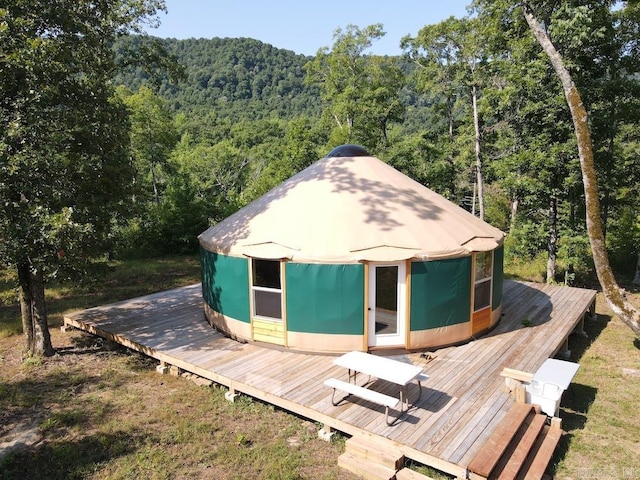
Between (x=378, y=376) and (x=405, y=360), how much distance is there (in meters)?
1.72

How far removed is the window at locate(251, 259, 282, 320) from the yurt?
0.02 m

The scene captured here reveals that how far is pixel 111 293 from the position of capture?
1323 centimetres

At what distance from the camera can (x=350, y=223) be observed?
7.84 metres

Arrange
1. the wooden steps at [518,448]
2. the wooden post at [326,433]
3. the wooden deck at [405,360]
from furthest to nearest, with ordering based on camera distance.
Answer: the wooden post at [326,433]
the wooden deck at [405,360]
the wooden steps at [518,448]

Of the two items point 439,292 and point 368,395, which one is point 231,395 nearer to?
point 368,395

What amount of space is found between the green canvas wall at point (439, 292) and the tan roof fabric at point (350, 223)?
0.79 feet

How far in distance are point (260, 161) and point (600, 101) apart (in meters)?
26.9

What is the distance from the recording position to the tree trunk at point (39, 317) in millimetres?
7711

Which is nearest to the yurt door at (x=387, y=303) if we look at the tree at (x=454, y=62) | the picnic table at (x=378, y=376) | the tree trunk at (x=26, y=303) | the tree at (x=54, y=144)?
the picnic table at (x=378, y=376)

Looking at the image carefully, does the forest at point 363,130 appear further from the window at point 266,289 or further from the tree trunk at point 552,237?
the window at point 266,289

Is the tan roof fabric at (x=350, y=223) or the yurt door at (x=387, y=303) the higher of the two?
the tan roof fabric at (x=350, y=223)

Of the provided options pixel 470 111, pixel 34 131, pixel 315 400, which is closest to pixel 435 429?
pixel 315 400

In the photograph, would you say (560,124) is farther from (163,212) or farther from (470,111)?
(163,212)

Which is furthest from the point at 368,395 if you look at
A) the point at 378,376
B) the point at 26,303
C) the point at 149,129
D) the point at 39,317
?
the point at 149,129
